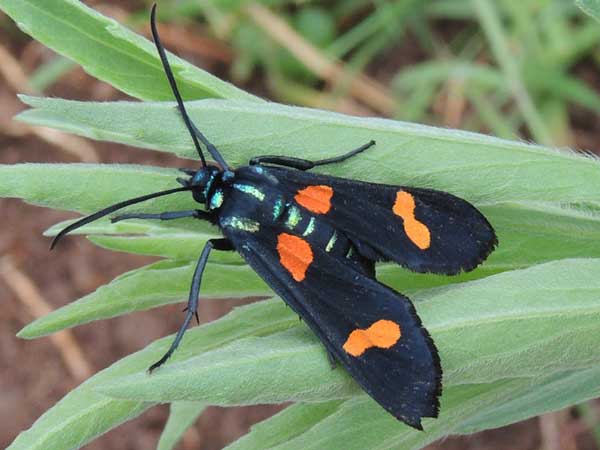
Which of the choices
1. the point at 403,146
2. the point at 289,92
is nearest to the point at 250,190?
the point at 403,146

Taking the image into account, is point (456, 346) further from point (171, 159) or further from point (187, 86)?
point (171, 159)

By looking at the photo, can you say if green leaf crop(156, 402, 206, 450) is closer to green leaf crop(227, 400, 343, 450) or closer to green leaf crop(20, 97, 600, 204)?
green leaf crop(227, 400, 343, 450)

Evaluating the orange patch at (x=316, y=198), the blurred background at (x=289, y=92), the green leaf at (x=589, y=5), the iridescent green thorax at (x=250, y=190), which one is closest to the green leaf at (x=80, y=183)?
the iridescent green thorax at (x=250, y=190)

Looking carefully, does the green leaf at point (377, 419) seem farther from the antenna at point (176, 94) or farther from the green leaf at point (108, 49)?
the green leaf at point (108, 49)

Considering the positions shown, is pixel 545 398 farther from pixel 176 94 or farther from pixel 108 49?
pixel 108 49

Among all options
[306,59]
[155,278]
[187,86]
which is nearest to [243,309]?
[155,278]

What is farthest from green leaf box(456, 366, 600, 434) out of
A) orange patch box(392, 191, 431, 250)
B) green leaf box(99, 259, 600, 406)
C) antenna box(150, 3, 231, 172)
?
antenna box(150, 3, 231, 172)
